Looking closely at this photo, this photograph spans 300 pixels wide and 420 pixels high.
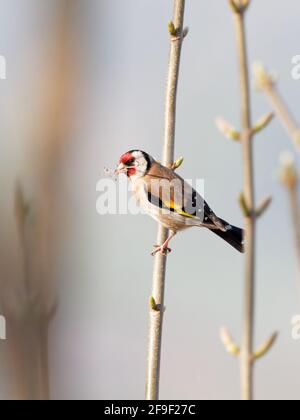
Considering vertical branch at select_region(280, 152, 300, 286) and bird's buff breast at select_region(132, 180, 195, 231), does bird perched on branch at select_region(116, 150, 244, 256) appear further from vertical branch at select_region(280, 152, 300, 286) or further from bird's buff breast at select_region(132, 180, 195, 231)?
vertical branch at select_region(280, 152, 300, 286)

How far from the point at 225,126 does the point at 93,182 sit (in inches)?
79.0

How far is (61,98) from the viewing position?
2.27m

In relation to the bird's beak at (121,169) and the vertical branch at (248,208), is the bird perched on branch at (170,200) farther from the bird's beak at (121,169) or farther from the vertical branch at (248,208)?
the vertical branch at (248,208)

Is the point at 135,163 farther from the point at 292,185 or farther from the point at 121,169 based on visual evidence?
the point at 292,185

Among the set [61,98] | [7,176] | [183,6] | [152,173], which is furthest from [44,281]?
[152,173]

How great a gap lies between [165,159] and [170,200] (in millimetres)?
1059

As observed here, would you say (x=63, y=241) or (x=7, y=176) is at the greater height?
(x=7, y=176)

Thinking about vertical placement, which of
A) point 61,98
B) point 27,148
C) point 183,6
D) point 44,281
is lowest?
point 44,281

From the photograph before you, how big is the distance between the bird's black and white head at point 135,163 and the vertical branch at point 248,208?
2419 mm

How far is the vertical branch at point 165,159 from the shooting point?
213cm

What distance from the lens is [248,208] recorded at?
1.20 meters

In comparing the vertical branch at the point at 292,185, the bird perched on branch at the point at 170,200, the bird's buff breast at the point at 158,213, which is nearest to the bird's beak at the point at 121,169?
the bird perched on branch at the point at 170,200

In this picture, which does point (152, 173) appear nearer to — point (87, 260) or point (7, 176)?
point (87, 260)

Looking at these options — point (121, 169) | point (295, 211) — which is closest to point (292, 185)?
point (295, 211)
